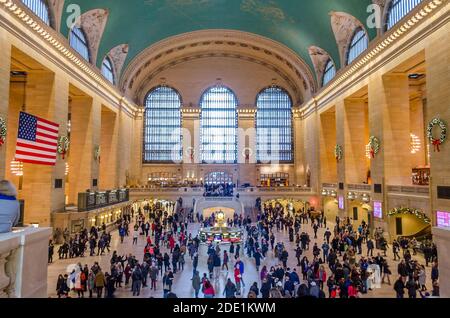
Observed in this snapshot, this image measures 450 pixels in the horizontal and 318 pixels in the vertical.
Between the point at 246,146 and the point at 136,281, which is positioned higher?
the point at 246,146

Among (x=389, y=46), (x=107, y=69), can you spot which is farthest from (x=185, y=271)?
(x=107, y=69)

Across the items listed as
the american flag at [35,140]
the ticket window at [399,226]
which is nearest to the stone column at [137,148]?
the american flag at [35,140]

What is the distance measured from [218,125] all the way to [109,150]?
47.0 ft

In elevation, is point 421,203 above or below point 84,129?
below

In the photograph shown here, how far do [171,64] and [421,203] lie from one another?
30509 mm

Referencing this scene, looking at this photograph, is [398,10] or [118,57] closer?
[398,10]

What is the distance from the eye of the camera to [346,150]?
24.8 metres

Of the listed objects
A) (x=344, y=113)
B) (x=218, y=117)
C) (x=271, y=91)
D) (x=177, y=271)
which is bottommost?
(x=177, y=271)

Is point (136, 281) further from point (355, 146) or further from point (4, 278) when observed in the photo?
point (355, 146)

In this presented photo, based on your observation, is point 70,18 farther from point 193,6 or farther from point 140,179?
point 140,179

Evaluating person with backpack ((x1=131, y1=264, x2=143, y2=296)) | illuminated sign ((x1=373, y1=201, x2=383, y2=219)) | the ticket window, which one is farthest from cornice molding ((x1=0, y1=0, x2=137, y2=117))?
the ticket window

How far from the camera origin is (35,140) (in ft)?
50.9

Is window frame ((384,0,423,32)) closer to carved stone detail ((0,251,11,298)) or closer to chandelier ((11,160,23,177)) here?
carved stone detail ((0,251,11,298))

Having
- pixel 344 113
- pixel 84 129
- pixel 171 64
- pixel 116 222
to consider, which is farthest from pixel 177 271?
pixel 171 64
